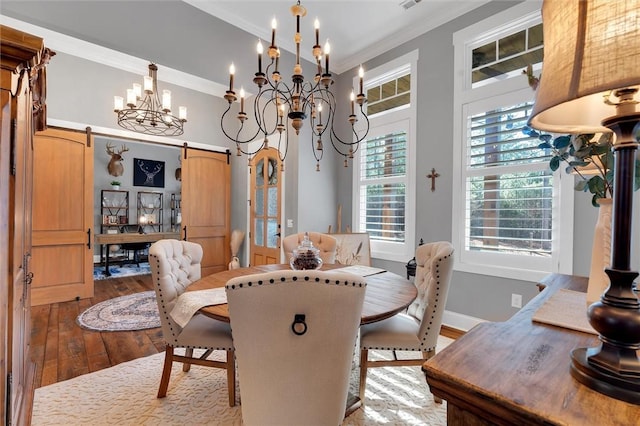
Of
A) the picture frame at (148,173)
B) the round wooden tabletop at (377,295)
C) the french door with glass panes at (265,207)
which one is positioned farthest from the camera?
the picture frame at (148,173)

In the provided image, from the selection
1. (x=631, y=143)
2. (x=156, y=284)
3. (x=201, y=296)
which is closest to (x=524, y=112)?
(x=631, y=143)

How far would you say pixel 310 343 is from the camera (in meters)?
1.08

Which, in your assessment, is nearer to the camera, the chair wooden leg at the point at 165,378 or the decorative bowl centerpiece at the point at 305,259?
the chair wooden leg at the point at 165,378

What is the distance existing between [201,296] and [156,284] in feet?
1.15

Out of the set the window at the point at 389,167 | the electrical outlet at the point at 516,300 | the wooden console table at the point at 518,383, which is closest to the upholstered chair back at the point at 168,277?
the wooden console table at the point at 518,383

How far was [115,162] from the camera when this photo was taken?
6.80 metres

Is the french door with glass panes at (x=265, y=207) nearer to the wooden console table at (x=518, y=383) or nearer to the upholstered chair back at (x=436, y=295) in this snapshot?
the upholstered chair back at (x=436, y=295)

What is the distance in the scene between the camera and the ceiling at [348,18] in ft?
9.45

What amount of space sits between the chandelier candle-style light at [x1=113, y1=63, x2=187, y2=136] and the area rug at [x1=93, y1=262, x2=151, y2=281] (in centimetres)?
290

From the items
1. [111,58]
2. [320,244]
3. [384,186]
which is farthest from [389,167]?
[111,58]

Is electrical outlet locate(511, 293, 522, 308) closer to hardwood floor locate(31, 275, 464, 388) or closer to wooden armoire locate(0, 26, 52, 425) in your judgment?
hardwood floor locate(31, 275, 464, 388)

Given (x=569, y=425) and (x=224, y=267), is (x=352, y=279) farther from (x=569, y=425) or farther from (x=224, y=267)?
(x=224, y=267)

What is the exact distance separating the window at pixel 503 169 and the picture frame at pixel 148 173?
24.5 ft

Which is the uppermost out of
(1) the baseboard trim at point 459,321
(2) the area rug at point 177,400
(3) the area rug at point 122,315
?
(1) the baseboard trim at point 459,321
